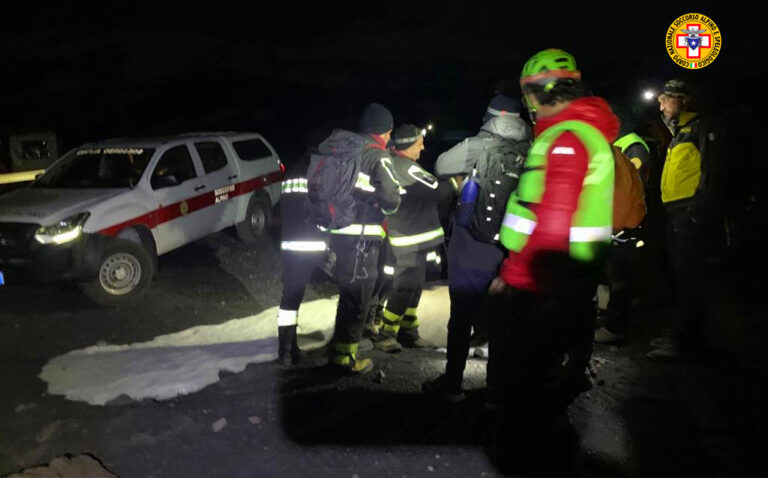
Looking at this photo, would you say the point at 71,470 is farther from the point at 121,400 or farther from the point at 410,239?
the point at 410,239

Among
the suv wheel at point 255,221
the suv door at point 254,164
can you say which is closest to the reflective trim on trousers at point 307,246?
the suv door at point 254,164

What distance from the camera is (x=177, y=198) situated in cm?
815

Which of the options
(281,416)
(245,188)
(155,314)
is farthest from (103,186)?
(281,416)

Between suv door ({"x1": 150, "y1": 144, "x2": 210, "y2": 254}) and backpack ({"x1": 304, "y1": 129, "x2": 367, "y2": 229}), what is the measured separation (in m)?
3.91

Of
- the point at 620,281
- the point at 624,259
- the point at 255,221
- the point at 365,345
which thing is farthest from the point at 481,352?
the point at 255,221

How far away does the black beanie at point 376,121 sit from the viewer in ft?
15.1

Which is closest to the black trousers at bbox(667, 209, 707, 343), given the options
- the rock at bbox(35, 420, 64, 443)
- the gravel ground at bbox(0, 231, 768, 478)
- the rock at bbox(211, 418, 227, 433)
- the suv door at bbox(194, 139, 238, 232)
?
the gravel ground at bbox(0, 231, 768, 478)

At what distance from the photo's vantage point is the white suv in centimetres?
677

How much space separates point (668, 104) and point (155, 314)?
18.0 ft

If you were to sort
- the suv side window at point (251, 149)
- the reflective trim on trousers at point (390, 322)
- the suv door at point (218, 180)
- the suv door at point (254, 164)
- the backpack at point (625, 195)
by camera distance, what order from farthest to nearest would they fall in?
the suv side window at point (251, 149) → the suv door at point (254, 164) → the suv door at point (218, 180) → the reflective trim on trousers at point (390, 322) → the backpack at point (625, 195)

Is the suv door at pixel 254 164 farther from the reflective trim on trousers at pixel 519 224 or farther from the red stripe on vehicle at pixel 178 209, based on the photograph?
the reflective trim on trousers at pixel 519 224

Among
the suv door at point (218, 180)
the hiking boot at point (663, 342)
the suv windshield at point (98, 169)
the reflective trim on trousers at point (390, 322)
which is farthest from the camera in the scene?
the suv door at point (218, 180)

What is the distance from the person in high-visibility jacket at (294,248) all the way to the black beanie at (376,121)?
0.52m

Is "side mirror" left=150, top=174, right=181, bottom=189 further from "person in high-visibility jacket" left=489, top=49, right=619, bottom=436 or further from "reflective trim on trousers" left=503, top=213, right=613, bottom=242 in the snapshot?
"reflective trim on trousers" left=503, top=213, right=613, bottom=242
